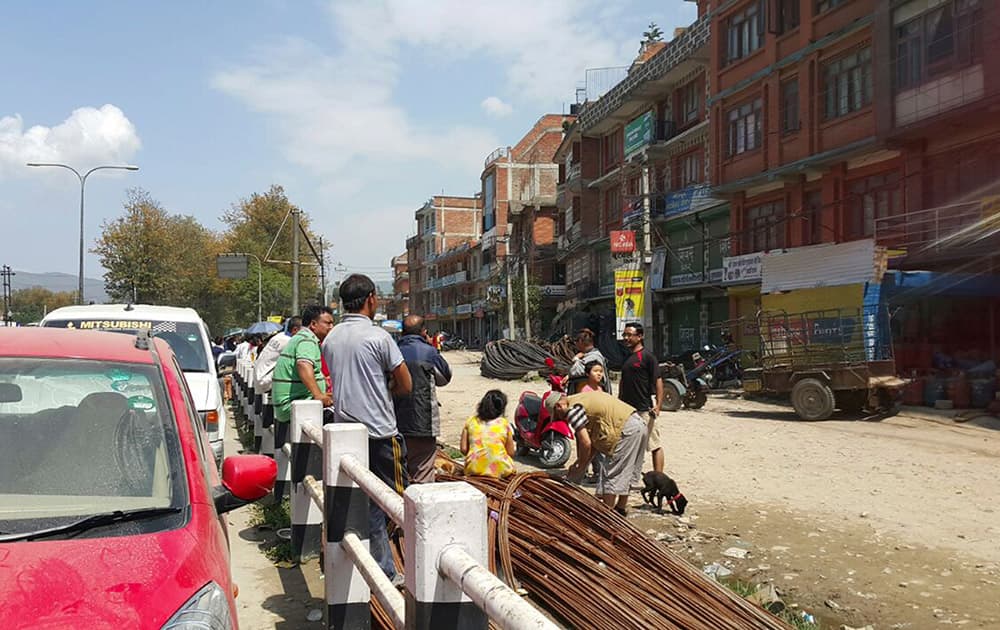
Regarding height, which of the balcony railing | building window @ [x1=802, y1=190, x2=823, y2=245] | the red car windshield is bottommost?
the red car windshield

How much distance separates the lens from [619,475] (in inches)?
274

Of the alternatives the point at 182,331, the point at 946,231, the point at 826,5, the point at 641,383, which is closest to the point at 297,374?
the point at 182,331

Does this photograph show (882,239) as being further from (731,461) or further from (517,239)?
(517,239)

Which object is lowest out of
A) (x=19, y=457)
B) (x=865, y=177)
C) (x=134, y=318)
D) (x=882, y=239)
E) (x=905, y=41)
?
(x=19, y=457)

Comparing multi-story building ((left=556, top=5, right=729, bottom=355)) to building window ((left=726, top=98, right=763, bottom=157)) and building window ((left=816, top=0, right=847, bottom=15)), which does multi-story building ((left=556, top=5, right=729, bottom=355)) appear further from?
building window ((left=816, top=0, right=847, bottom=15))

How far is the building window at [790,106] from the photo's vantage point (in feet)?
74.5

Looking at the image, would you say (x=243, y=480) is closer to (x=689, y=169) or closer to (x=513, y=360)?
(x=513, y=360)

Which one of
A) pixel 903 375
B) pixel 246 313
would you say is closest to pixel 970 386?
pixel 903 375

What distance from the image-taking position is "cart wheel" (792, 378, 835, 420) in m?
14.7

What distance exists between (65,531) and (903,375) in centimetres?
1786

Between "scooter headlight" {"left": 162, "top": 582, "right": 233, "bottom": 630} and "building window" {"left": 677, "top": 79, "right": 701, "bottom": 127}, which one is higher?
"building window" {"left": 677, "top": 79, "right": 701, "bottom": 127}

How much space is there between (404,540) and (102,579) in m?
0.83

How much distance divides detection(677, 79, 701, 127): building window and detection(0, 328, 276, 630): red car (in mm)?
29875

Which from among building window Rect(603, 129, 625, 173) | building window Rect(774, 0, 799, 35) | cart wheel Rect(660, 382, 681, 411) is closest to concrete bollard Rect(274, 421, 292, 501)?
cart wheel Rect(660, 382, 681, 411)
